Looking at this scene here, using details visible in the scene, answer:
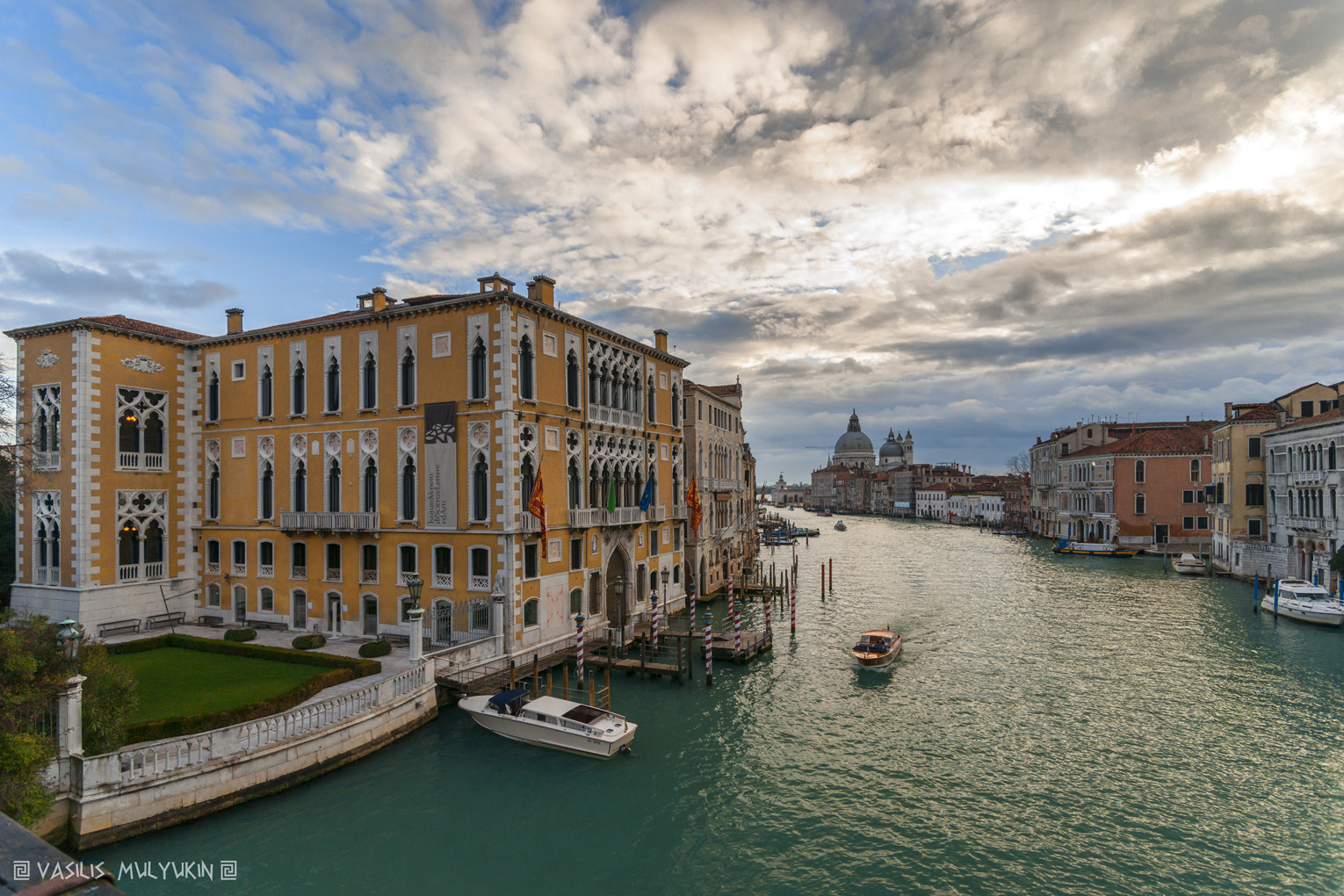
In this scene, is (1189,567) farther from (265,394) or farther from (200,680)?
(200,680)

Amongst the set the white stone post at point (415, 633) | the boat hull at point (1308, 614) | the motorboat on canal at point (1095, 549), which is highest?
the white stone post at point (415, 633)

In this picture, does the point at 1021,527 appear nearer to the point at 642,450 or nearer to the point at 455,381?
the point at 642,450

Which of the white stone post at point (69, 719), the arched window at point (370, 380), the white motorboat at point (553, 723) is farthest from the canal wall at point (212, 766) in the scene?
the arched window at point (370, 380)

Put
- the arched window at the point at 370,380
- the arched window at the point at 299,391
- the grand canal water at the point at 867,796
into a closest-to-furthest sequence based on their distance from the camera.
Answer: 1. the grand canal water at the point at 867,796
2. the arched window at the point at 370,380
3. the arched window at the point at 299,391

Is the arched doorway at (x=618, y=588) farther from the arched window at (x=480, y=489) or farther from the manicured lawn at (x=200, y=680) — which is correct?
the manicured lawn at (x=200, y=680)

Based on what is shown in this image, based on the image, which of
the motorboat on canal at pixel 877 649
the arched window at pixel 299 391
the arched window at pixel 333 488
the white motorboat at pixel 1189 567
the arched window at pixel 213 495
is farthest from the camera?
the white motorboat at pixel 1189 567

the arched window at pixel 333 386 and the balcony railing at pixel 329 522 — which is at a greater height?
the arched window at pixel 333 386

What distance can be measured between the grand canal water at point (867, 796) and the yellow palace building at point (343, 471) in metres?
6.33

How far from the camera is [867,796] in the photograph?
17.5 meters

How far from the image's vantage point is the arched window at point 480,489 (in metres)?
25.2

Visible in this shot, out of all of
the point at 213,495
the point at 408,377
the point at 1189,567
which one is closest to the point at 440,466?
the point at 408,377

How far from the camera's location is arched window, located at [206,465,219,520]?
Answer: 101ft

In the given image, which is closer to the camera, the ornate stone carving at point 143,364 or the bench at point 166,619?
the ornate stone carving at point 143,364

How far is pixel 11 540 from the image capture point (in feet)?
103
